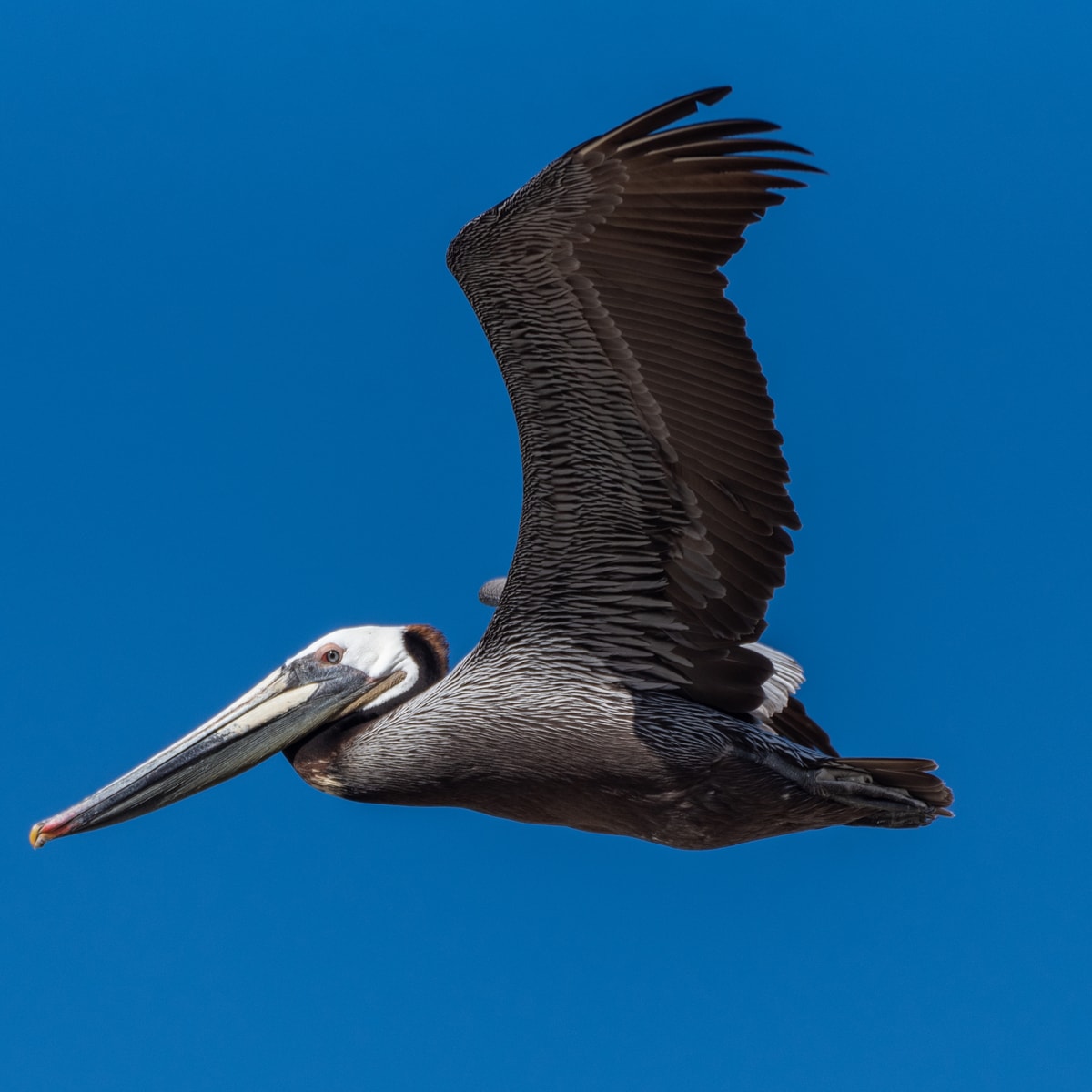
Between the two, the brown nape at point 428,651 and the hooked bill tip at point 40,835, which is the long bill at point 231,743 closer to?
the hooked bill tip at point 40,835

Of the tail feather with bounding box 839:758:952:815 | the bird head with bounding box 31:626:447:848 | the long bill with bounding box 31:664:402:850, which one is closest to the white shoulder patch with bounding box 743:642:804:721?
the tail feather with bounding box 839:758:952:815

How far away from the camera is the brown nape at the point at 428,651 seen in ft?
33.4

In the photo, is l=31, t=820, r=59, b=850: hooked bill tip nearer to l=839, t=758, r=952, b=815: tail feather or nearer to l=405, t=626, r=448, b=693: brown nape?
l=405, t=626, r=448, b=693: brown nape

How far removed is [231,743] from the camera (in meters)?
9.85

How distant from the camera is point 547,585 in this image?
9.52 m

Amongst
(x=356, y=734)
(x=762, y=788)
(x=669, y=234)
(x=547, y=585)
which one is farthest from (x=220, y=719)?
(x=669, y=234)

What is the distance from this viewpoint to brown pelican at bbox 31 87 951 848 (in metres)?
8.63

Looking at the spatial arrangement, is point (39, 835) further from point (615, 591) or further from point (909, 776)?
point (909, 776)

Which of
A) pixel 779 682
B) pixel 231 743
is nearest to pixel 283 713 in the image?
pixel 231 743

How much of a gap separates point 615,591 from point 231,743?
79.0 inches

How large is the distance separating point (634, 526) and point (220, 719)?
224cm

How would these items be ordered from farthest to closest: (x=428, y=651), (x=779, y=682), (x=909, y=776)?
1. (x=779, y=682)
2. (x=428, y=651)
3. (x=909, y=776)

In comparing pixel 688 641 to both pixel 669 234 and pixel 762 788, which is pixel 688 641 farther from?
pixel 669 234

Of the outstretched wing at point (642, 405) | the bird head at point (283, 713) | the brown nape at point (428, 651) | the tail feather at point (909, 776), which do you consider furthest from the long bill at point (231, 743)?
the tail feather at point (909, 776)
